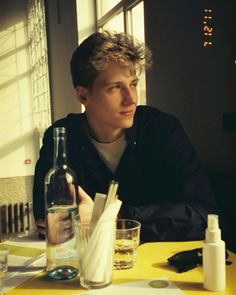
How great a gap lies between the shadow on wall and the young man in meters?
0.21

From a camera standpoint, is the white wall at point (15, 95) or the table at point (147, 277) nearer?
the table at point (147, 277)

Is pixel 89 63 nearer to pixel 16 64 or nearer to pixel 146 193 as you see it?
pixel 146 193

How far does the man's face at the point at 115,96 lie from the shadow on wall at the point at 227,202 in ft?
1.57

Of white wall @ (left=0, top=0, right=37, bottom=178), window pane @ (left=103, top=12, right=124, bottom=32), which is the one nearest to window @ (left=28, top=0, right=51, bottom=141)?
white wall @ (left=0, top=0, right=37, bottom=178)

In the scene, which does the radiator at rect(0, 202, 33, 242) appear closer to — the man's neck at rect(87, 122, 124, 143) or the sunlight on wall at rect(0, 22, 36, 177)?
the sunlight on wall at rect(0, 22, 36, 177)

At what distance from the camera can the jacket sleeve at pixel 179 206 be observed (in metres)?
1.16

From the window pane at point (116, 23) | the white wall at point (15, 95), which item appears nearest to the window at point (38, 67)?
the white wall at point (15, 95)

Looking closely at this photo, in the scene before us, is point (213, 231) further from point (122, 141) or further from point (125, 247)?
point (122, 141)

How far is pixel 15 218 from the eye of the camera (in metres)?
4.60

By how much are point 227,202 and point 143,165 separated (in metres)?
0.39

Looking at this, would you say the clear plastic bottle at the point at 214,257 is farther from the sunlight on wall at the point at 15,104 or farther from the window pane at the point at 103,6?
the sunlight on wall at the point at 15,104

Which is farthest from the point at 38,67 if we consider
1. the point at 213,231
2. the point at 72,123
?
the point at 213,231

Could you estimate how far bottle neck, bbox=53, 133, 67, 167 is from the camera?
0.93 meters

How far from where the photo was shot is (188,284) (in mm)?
823
